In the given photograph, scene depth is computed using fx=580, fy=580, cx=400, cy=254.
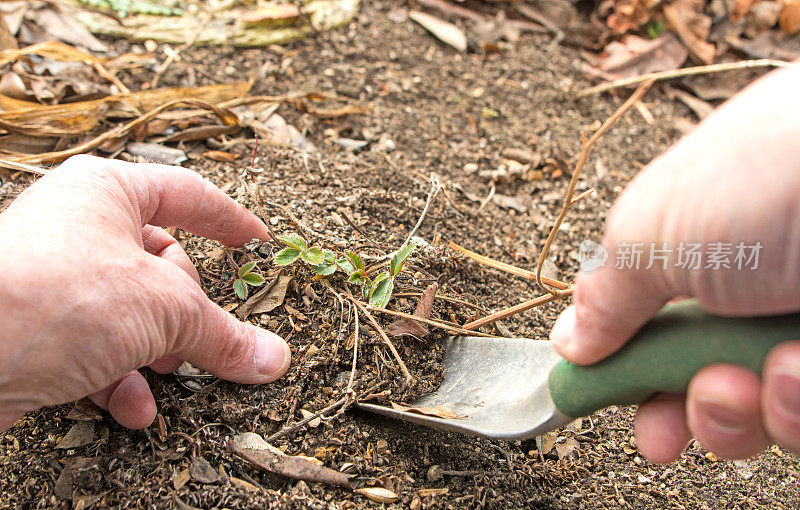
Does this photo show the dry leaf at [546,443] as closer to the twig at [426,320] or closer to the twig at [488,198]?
the twig at [426,320]

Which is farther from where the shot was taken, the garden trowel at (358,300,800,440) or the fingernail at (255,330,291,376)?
the fingernail at (255,330,291,376)

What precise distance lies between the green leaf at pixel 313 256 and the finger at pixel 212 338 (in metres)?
0.22

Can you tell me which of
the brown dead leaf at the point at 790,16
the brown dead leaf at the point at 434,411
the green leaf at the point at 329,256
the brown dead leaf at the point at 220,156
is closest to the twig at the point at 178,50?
the brown dead leaf at the point at 220,156

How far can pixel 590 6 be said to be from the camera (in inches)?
144

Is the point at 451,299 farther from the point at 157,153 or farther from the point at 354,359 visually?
the point at 157,153

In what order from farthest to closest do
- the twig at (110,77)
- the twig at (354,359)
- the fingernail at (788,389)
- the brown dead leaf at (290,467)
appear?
the twig at (110,77) < the twig at (354,359) < the brown dead leaf at (290,467) < the fingernail at (788,389)

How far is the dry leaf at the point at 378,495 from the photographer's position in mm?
1401

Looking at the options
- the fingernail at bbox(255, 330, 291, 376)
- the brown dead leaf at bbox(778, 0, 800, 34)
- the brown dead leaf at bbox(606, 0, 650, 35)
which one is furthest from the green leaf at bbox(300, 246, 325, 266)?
the brown dead leaf at bbox(778, 0, 800, 34)

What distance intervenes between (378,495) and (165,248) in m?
0.90

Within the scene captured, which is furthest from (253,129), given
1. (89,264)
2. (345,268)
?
(89,264)

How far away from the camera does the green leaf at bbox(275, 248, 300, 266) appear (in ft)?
5.26

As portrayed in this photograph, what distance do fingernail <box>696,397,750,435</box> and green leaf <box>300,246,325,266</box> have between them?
0.99 m

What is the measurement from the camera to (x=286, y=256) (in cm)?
161

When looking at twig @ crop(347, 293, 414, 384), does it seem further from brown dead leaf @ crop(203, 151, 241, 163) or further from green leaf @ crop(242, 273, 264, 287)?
brown dead leaf @ crop(203, 151, 241, 163)
